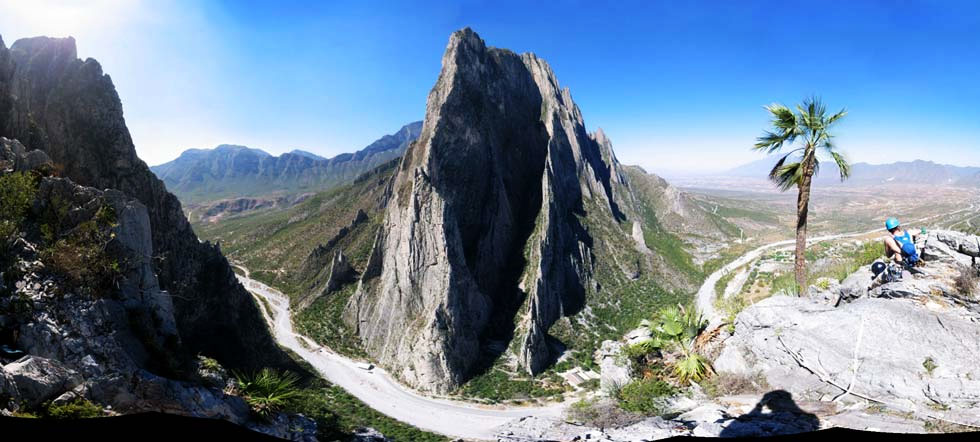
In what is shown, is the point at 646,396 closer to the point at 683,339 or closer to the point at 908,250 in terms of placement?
the point at 683,339

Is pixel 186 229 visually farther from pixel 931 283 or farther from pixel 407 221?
pixel 931 283

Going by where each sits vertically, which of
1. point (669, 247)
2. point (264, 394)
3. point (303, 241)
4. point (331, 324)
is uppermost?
point (264, 394)

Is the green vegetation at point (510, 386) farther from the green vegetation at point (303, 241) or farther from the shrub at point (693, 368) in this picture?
the shrub at point (693, 368)

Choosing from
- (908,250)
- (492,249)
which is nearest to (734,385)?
(908,250)

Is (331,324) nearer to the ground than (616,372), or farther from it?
nearer to the ground

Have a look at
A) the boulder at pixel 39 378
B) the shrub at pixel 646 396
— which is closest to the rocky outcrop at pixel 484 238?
the shrub at pixel 646 396
